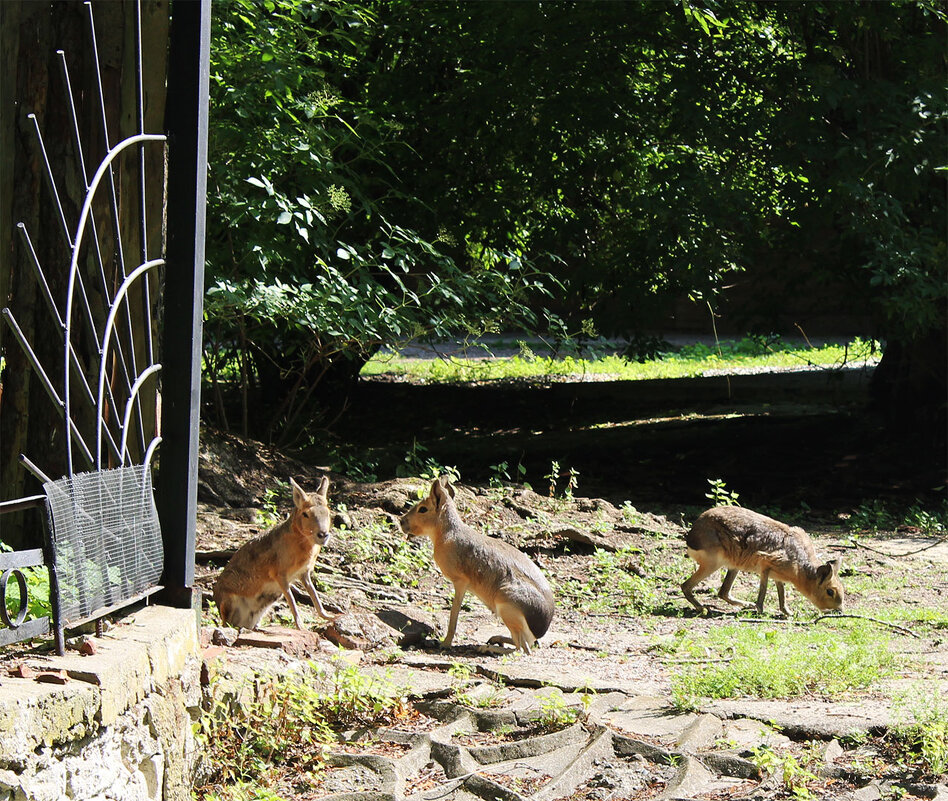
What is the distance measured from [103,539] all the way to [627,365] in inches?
831

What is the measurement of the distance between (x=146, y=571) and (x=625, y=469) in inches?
402

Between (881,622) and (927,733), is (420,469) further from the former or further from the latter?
(927,733)

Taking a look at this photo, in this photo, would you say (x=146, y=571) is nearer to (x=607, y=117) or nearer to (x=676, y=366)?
(x=607, y=117)

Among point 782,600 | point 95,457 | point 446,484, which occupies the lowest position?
point 782,600

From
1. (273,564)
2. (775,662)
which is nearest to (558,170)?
(273,564)

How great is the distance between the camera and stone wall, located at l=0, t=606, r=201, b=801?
10.1 feet

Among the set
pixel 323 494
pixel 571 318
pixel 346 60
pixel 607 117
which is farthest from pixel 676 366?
pixel 323 494

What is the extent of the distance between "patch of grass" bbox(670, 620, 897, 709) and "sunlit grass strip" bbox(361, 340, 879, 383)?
14.4 m

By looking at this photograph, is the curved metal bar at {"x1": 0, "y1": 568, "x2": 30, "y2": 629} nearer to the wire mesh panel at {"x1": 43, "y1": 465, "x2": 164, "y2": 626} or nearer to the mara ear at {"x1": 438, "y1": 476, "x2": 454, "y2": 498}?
the wire mesh panel at {"x1": 43, "y1": 465, "x2": 164, "y2": 626}

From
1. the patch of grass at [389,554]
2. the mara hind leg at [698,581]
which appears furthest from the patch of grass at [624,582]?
the patch of grass at [389,554]

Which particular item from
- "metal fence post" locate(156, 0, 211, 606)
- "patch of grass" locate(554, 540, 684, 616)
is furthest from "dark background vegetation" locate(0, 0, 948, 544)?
"metal fence post" locate(156, 0, 211, 606)

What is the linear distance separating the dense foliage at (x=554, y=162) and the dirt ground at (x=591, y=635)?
1.68m

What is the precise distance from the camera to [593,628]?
7.48 m

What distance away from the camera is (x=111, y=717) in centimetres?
345
